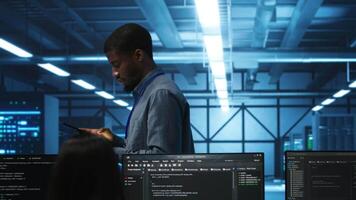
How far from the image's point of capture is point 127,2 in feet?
26.8

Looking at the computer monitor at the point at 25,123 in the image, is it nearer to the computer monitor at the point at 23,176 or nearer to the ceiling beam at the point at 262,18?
the ceiling beam at the point at 262,18

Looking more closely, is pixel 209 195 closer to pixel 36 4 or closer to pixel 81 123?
pixel 36 4

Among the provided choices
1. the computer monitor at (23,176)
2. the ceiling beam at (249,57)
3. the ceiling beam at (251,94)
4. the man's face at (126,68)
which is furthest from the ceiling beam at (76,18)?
the computer monitor at (23,176)

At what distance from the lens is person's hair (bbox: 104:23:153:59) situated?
1811 millimetres

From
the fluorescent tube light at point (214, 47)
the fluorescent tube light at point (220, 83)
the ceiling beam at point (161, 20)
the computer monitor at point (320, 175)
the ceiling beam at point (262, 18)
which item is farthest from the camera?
the fluorescent tube light at point (220, 83)

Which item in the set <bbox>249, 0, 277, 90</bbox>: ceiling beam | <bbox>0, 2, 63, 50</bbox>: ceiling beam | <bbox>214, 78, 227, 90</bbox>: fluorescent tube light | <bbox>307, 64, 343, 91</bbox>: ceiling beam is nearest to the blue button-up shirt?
<bbox>249, 0, 277, 90</bbox>: ceiling beam

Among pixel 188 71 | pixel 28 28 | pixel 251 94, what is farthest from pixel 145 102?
pixel 251 94

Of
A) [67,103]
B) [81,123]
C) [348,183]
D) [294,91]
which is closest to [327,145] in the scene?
[294,91]

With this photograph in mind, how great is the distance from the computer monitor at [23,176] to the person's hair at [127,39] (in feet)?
1.39

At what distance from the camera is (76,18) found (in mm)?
9094

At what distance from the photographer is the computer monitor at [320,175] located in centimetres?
171

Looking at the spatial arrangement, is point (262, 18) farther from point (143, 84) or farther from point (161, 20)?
point (143, 84)

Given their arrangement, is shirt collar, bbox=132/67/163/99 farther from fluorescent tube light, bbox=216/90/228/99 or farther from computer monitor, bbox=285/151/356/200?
fluorescent tube light, bbox=216/90/228/99

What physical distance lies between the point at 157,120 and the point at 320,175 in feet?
1.80
